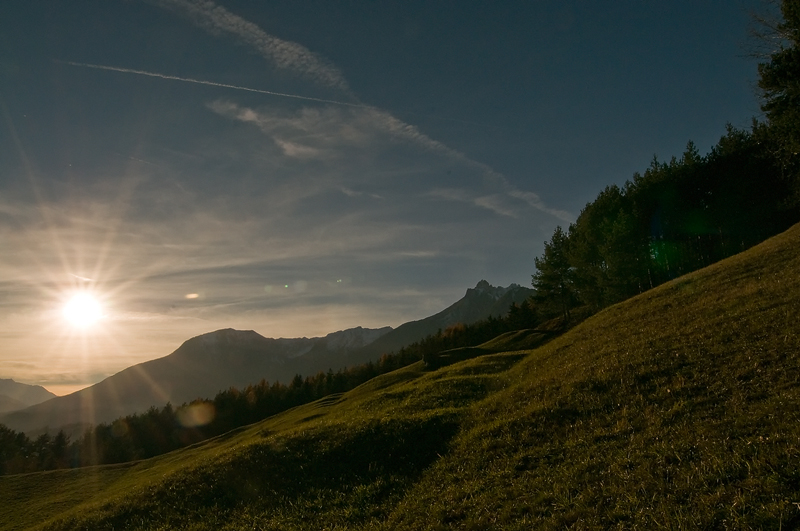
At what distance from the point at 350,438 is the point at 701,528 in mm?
19665

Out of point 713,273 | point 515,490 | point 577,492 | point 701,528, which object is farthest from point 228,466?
point 713,273

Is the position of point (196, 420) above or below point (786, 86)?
below

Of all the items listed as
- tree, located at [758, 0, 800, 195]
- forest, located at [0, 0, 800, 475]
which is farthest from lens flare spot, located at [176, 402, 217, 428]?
tree, located at [758, 0, 800, 195]

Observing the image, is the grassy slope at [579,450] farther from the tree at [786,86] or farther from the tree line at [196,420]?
the tree line at [196,420]

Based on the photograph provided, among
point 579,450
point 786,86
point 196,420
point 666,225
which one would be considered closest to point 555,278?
point 666,225

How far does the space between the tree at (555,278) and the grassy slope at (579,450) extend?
2017 inches

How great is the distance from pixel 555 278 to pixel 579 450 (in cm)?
7768

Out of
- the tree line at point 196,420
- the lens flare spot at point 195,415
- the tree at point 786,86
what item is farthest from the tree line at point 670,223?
the lens flare spot at point 195,415

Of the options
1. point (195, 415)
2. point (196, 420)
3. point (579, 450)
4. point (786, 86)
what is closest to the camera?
point (579, 450)

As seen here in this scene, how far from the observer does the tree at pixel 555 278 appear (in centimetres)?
8825

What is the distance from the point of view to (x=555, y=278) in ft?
291

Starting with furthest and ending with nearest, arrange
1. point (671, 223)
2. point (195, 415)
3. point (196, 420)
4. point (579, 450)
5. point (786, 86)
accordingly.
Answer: point (195, 415), point (196, 420), point (671, 223), point (786, 86), point (579, 450)

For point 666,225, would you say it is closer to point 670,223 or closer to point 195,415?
point 670,223

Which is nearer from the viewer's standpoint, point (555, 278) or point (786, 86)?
point (786, 86)
